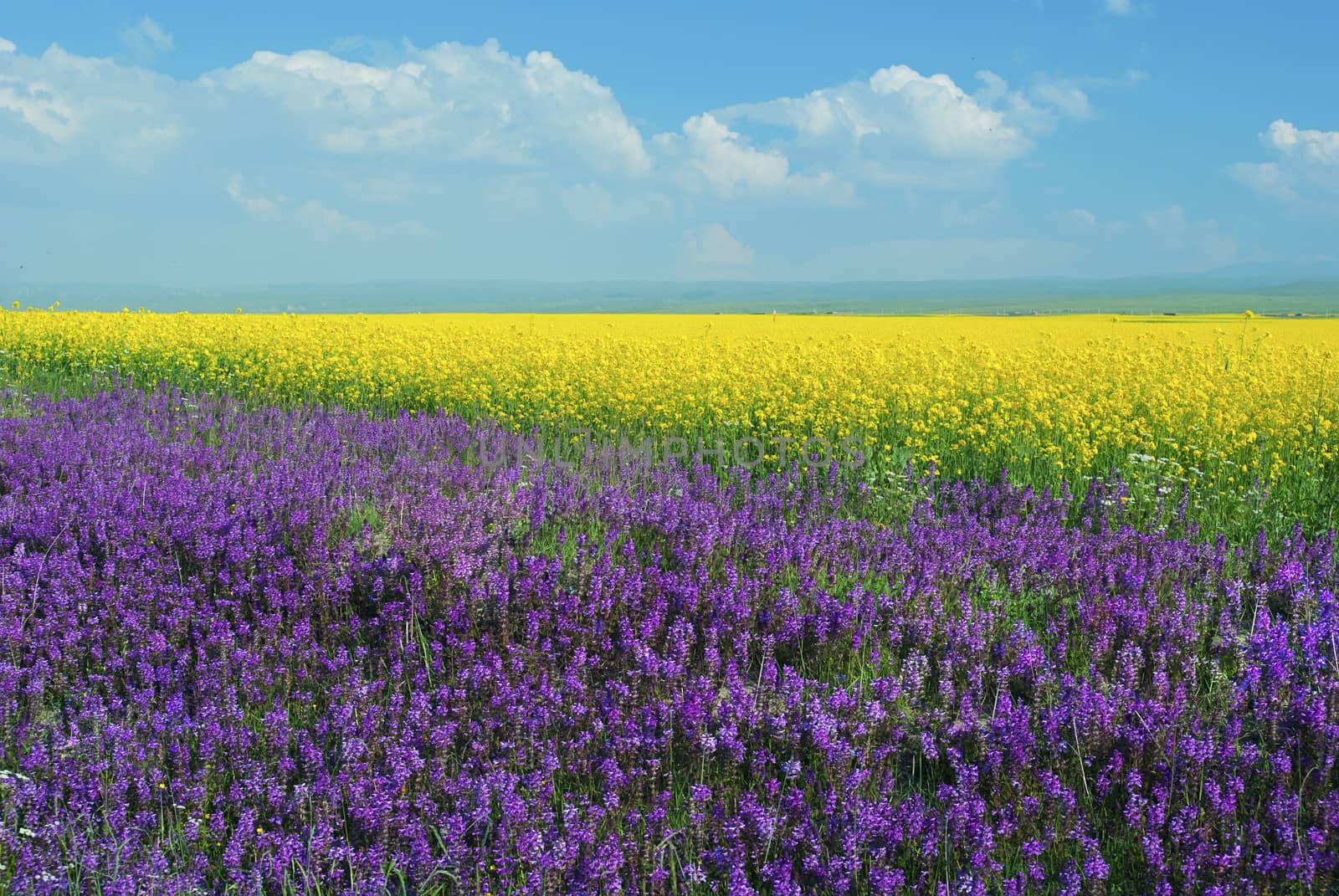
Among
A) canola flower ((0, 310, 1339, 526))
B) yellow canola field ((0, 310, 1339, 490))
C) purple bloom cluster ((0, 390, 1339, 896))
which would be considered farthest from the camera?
yellow canola field ((0, 310, 1339, 490))

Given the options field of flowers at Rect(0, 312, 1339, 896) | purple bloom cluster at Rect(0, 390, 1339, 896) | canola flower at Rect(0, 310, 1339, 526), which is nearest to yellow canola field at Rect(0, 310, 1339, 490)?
canola flower at Rect(0, 310, 1339, 526)

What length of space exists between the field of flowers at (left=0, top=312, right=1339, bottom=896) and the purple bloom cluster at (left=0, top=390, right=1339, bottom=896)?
2 cm

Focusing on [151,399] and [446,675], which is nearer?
[446,675]

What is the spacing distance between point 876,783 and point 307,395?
11.0m

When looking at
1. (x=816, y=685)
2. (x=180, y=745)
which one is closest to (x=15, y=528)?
(x=180, y=745)

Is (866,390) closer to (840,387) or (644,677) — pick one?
(840,387)

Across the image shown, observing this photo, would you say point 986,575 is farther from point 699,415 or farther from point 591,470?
point 699,415

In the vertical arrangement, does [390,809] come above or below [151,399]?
below

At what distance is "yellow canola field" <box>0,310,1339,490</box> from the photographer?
842 cm

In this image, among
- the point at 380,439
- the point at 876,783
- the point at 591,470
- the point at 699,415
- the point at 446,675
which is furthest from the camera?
the point at 699,415

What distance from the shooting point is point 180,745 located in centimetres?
323

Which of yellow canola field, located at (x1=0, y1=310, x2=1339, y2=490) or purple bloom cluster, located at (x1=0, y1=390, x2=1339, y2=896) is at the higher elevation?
yellow canola field, located at (x1=0, y1=310, x2=1339, y2=490)

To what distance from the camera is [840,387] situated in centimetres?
971

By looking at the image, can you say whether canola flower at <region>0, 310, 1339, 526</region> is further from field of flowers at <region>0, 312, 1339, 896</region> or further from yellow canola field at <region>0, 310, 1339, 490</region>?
field of flowers at <region>0, 312, 1339, 896</region>
